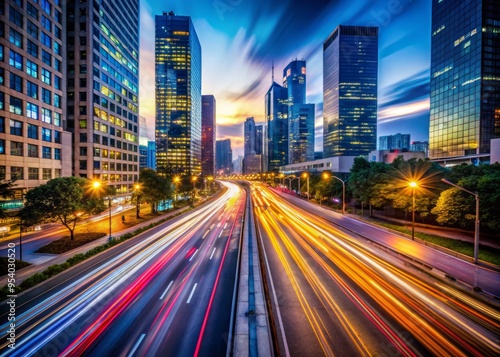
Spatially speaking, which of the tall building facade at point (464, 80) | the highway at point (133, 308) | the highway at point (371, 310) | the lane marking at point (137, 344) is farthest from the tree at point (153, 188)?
the tall building facade at point (464, 80)

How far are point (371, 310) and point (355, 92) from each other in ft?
689

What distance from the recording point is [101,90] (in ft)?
193

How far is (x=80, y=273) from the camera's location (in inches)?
678

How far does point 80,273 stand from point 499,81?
138575 mm

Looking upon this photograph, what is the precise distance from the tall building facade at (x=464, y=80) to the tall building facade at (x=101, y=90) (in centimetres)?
12785

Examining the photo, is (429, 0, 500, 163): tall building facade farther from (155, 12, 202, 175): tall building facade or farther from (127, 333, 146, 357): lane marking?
(155, 12, 202, 175): tall building facade

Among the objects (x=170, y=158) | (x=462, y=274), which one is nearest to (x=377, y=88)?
(x=170, y=158)

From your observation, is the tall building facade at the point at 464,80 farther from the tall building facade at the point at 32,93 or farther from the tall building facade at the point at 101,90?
the tall building facade at the point at 32,93

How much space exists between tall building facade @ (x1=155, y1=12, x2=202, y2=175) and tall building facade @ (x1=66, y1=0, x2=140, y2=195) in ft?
318

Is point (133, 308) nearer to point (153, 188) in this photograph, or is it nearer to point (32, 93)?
point (153, 188)

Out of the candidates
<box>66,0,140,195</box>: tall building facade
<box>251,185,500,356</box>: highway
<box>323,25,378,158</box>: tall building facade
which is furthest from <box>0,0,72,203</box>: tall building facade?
<box>323,25,378,158</box>: tall building facade

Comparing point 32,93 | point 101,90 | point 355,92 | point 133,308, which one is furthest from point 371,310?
point 355,92

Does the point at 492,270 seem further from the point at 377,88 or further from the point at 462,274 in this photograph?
→ the point at 377,88

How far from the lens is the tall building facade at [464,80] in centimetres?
8338
